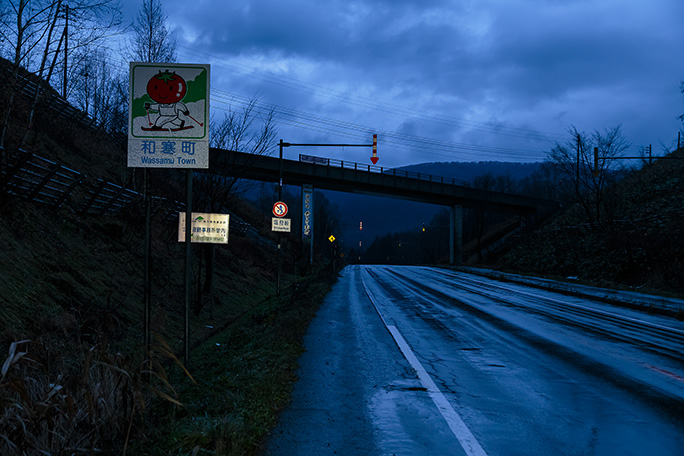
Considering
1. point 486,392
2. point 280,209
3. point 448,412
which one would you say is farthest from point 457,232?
point 448,412

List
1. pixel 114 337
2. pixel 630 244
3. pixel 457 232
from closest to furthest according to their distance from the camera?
pixel 114 337 < pixel 630 244 < pixel 457 232

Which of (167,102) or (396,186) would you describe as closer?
(167,102)

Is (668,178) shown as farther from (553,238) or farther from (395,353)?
(395,353)

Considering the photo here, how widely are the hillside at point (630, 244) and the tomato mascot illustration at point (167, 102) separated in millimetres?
22680

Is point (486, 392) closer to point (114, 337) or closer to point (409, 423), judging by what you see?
point (409, 423)

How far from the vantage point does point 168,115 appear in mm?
6000

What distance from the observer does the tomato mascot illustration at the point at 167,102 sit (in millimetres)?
5961

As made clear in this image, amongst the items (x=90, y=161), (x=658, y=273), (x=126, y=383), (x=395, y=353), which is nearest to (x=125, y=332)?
(x=395, y=353)

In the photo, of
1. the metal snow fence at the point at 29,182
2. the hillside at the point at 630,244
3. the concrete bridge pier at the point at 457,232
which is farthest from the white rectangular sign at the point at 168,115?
the concrete bridge pier at the point at 457,232

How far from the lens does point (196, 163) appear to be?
19.7 feet

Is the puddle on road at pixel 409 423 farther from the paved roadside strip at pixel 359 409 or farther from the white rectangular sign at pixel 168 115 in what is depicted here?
the white rectangular sign at pixel 168 115

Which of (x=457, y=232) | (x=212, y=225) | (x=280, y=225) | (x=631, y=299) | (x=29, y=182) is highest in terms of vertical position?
(x=457, y=232)

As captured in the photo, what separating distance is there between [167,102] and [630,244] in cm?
3080

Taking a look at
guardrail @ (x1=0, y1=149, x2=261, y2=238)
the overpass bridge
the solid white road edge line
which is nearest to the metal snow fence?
guardrail @ (x1=0, y1=149, x2=261, y2=238)
